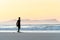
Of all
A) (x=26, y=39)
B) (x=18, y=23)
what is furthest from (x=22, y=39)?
(x=18, y=23)

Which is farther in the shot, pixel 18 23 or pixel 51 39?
pixel 18 23

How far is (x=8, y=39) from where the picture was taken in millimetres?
11492

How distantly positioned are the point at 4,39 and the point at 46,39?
239 cm

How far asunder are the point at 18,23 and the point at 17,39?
6.33 meters

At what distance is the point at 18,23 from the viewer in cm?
1766

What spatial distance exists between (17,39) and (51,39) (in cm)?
193

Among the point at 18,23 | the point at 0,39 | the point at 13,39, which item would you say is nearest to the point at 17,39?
the point at 13,39

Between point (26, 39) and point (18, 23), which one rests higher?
point (18, 23)

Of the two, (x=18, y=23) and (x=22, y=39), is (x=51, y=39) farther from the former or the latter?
(x=18, y=23)

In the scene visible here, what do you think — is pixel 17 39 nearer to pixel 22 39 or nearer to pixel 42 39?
pixel 22 39

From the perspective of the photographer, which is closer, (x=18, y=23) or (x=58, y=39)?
(x=58, y=39)

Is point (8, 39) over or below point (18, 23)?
below

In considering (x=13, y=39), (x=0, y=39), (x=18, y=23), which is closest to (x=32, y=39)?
(x=13, y=39)

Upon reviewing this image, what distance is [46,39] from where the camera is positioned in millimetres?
11375
